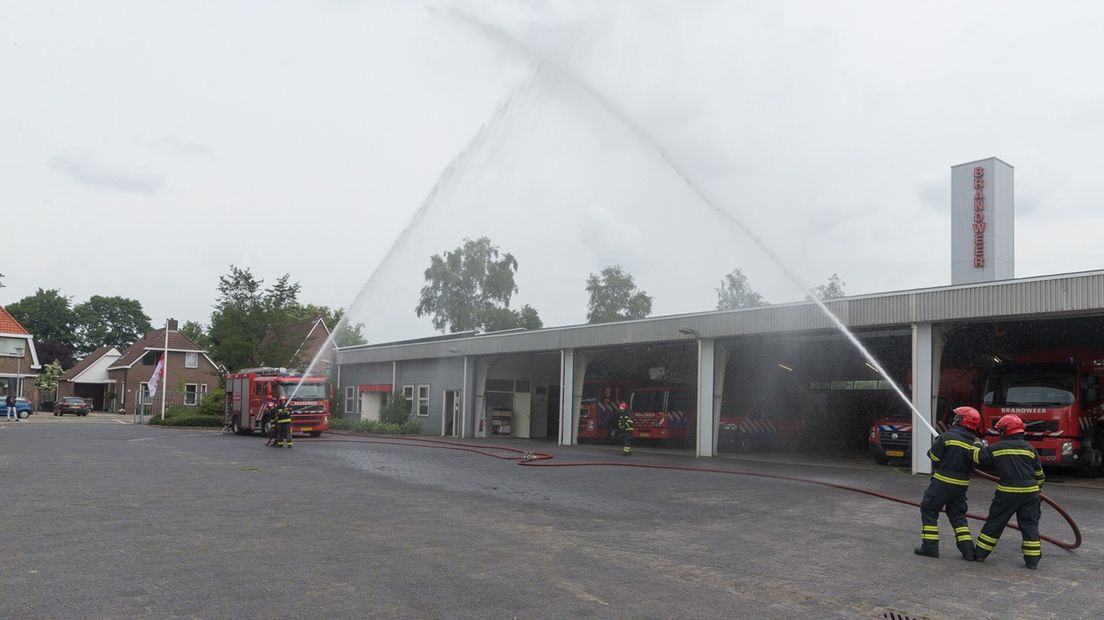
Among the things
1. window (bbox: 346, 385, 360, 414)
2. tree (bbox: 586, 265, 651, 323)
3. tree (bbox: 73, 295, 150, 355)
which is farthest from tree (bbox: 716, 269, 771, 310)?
tree (bbox: 73, 295, 150, 355)

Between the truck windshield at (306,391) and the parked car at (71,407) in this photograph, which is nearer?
the truck windshield at (306,391)

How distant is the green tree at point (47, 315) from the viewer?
111188mm

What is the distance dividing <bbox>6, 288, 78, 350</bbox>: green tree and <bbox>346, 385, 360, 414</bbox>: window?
84.3 meters

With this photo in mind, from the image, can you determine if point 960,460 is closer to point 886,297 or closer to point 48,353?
point 886,297

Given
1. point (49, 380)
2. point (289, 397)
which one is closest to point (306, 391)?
point (289, 397)

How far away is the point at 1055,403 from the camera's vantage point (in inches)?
717

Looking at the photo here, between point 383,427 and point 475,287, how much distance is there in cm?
2728

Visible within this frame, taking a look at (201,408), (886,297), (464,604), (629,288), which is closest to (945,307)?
(886,297)

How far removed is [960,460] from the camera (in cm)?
891

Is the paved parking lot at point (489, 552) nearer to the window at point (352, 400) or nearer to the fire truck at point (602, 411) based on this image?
the fire truck at point (602, 411)

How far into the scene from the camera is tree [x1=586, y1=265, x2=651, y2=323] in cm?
7044

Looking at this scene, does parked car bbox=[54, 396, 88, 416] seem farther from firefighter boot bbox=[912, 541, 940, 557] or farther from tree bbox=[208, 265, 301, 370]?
firefighter boot bbox=[912, 541, 940, 557]

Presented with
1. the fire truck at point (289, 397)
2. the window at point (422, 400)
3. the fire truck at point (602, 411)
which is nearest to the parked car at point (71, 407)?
the fire truck at point (289, 397)

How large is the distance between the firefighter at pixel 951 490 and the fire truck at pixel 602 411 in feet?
82.0
